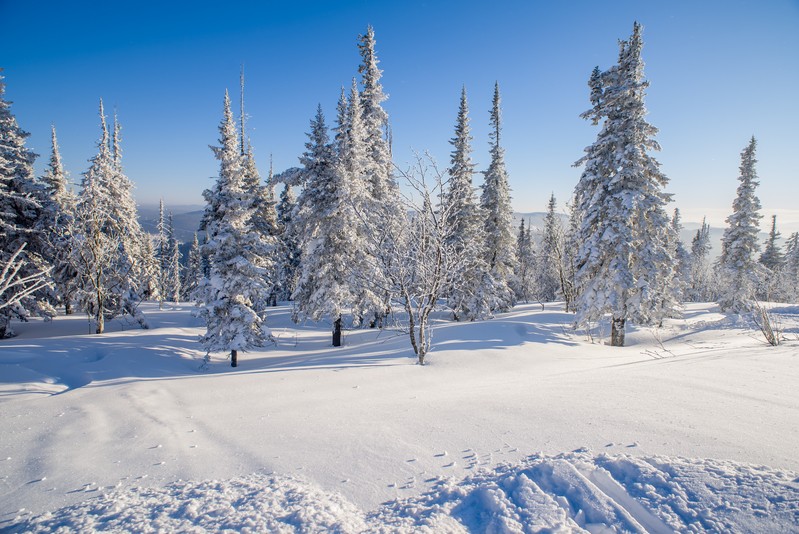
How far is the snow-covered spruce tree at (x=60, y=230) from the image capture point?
19.8 metres

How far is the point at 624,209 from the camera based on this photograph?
50.8ft

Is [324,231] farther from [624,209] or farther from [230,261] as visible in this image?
[624,209]

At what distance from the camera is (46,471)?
4262 mm

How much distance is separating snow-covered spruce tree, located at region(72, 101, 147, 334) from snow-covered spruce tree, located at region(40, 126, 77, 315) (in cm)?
52

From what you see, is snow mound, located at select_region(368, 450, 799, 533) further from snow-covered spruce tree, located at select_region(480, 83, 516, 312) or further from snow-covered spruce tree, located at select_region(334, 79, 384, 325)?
snow-covered spruce tree, located at select_region(480, 83, 516, 312)

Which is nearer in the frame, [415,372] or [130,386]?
[130,386]

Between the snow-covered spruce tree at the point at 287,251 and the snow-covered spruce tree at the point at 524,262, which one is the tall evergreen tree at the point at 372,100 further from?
the snow-covered spruce tree at the point at 524,262

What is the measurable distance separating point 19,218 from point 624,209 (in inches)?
1246

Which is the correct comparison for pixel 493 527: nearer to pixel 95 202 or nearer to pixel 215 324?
pixel 215 324

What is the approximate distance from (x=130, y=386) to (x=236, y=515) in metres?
7.90

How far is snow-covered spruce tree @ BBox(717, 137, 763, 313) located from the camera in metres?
29.8

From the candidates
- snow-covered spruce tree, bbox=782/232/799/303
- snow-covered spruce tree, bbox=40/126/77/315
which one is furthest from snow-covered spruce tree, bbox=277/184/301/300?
snow-covered spruce tree, bbox=782/232/799/303

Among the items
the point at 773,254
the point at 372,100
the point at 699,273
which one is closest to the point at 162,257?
the point at 372,100

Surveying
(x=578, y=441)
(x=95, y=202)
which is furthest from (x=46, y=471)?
(x=95, y=202)
